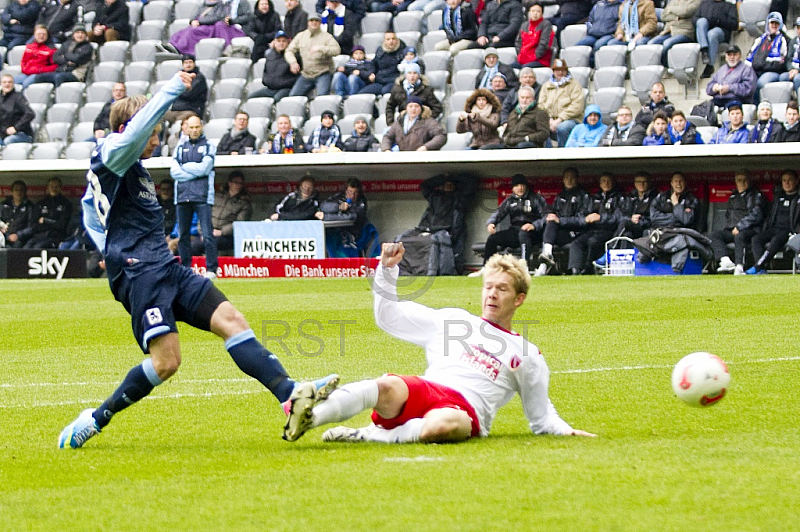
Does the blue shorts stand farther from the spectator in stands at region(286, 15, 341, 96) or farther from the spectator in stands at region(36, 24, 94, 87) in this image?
the spectator in stands at region(36, 24, 94, 87)

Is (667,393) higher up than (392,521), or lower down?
lower down

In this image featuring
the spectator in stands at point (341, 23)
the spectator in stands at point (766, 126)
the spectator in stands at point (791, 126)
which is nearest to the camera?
the spectator in stands at point (791, 126)

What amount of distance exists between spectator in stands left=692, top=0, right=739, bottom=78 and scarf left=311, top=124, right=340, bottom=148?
6465 millimetres

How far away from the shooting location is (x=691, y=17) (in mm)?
19750

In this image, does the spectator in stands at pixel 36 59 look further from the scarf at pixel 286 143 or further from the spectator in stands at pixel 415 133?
the spectator in stands at pixel 415 133

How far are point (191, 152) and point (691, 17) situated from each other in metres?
9.08

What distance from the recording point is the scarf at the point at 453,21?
71.5 ft

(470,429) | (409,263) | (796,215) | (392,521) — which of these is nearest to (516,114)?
(409,263)

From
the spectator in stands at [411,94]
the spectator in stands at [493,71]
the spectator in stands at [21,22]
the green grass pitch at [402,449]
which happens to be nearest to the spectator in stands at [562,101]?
the spectator in stands at [493,71]

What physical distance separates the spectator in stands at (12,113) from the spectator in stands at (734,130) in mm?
13878

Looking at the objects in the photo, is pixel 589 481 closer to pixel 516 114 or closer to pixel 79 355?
pixel 79 355

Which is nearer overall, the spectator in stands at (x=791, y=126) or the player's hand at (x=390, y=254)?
the player's hand at (x=390, y=254)

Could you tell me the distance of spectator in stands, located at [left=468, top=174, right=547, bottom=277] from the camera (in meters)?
18.6

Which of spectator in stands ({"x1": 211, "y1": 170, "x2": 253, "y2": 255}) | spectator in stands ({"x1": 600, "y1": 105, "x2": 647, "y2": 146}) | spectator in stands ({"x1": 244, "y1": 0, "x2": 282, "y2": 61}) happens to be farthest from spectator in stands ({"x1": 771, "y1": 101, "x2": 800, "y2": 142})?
spectator in stands ({"x1": 244, "y1": 0, "x2": 282, "y2": 61})
